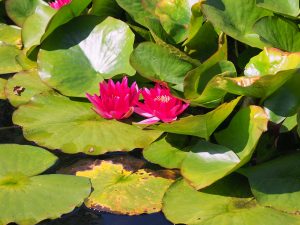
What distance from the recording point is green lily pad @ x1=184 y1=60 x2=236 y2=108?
1.67 meters

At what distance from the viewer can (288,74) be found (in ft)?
4.95

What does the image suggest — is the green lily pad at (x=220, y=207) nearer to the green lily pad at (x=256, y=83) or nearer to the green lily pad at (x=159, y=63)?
the green lily pad at (x=256, y=83)

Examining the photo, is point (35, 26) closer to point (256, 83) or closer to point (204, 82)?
point (204, 82)

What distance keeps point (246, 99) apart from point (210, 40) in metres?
0.37

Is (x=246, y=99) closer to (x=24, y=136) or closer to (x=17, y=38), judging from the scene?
(x=24, y=136)

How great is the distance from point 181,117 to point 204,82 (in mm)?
A: 167

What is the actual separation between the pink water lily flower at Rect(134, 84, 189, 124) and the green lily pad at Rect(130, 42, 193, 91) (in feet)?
0.15

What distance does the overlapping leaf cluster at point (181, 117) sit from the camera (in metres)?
1.52

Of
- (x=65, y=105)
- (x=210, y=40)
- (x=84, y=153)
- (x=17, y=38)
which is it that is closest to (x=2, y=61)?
(x=17, y=38)

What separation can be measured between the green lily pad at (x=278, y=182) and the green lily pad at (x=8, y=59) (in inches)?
46.7

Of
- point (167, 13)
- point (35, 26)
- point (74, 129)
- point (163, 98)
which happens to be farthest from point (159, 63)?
point (35, 26)

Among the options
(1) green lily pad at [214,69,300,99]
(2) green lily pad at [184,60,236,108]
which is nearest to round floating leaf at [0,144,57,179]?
(2) green lily pad at [184,60,236,108]

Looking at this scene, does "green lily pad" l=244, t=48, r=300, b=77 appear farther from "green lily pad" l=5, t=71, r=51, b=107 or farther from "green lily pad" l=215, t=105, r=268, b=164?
"green lily pad" l=5, t=71, r=51, b=107

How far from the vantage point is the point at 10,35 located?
2580 millimetres
